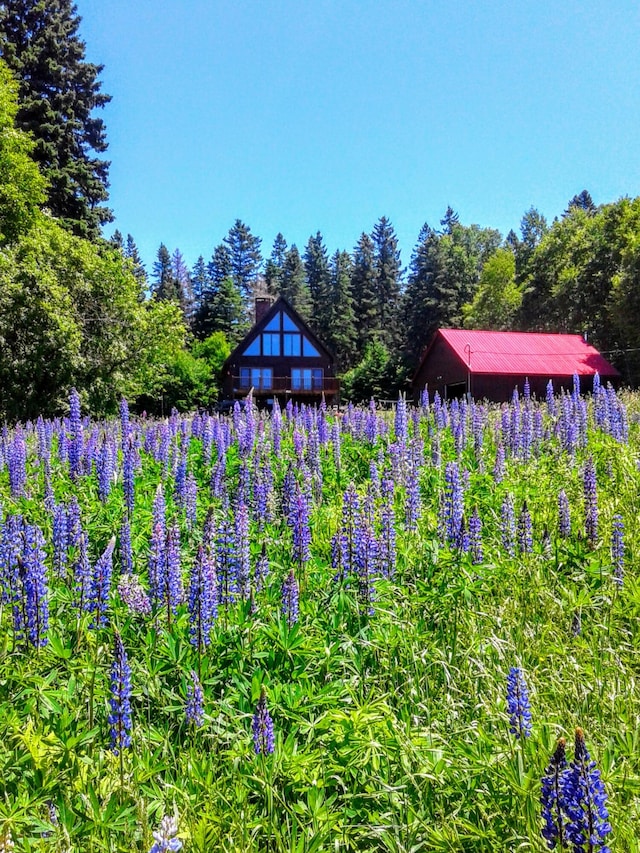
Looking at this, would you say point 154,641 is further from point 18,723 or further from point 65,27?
point 65,27

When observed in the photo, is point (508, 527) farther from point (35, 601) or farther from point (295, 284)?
point (295, 284)

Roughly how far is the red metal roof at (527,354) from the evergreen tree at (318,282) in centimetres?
2975

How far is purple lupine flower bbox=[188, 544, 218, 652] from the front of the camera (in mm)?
2933

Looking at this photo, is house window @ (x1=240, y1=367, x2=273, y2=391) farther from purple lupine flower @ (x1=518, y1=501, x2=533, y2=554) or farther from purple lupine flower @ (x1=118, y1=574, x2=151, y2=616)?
purple lupine flower @ (x1=118, y1=574, x2=151, y2=616)

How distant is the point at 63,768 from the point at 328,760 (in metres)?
1.06

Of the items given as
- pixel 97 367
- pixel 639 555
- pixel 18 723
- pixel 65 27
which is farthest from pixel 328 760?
pixel 65 27

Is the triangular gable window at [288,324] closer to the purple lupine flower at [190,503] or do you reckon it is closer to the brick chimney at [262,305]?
the brick chimney at [262,305]

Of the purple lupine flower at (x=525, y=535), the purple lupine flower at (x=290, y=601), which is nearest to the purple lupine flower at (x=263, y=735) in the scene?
the purple lupine flower at (x=290, y=601)

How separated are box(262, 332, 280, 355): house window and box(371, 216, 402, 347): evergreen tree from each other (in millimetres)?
26878

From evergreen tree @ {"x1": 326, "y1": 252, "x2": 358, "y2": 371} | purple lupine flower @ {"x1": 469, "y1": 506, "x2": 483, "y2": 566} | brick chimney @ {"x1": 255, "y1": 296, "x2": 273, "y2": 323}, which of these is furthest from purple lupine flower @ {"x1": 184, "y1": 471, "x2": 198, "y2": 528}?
evergreen tree @ {"x1": 326, "y1": 252, "x2": 358, "y2": 371}

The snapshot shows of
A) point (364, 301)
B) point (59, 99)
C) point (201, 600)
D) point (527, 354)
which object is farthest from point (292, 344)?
point (201, 600)

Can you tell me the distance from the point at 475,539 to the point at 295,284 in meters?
71.3

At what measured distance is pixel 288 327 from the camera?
4434cm

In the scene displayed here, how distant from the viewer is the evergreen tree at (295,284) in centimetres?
7169
